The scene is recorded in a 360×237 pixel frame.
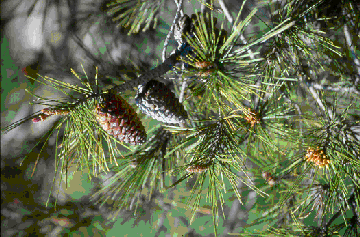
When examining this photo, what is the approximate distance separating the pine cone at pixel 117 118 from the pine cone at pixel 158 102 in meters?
0.02

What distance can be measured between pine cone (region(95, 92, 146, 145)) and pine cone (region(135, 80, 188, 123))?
2cm

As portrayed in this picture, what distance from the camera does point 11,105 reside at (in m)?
0.63

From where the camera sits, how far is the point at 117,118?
23cm

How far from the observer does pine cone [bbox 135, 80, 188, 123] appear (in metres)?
0.26

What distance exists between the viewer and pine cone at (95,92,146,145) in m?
0.23

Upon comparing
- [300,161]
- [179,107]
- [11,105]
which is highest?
[11,105]

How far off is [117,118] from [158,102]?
0.17ft

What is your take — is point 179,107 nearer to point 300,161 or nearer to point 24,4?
point 300,161

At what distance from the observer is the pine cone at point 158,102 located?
0.85 feet

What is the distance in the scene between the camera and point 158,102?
26 centimetres

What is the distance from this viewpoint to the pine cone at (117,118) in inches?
9.0

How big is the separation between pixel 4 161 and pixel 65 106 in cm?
59

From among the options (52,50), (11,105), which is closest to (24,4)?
(52,50)

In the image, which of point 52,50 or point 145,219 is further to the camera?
point 145,219
